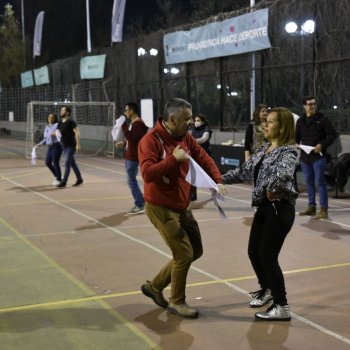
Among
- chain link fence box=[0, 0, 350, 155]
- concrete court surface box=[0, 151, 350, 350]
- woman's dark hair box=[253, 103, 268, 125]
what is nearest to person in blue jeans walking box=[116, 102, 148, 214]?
concrete court surface box=[0, 151, 350, 350]

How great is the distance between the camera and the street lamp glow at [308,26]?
45.6 feet

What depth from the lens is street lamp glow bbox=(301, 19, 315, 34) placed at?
13907 mm

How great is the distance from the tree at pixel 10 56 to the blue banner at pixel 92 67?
13.7 metres

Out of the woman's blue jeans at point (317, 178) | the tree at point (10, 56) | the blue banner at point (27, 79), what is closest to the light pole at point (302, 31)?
the woman's blue jeans at point (317, 178)

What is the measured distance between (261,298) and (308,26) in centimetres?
1055

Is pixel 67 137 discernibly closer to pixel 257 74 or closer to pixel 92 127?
pixel 257 74

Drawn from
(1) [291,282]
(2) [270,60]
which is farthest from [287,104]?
(1) [291,282]

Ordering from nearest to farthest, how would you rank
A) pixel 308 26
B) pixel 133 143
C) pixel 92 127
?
pixel 133 143, pixel 308 26, pixel 92 127

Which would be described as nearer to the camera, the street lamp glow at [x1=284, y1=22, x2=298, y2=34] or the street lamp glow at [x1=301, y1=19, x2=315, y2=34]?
the street lamp glow at [x1=301, y1=19, x2=315, y2=34]

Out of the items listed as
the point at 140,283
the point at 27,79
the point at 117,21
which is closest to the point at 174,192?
the point at 140,283

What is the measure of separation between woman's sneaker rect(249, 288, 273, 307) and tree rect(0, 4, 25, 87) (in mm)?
37340

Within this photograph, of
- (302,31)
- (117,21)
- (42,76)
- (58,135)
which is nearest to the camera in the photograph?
(58,135)

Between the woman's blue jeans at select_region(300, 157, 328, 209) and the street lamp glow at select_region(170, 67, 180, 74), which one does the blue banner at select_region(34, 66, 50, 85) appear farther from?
the woman's blue jeans at select_region(300, 157, 328, 209)

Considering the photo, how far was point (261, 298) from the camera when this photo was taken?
195 inches
